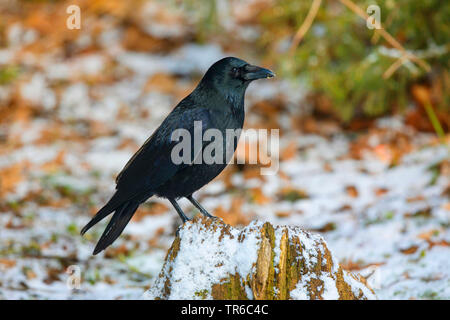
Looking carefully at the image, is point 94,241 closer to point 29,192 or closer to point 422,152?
point 29,192

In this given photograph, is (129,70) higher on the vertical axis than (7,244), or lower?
higher

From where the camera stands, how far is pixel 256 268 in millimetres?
2328

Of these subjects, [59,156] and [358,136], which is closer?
[59,156]

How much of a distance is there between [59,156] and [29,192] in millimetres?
823

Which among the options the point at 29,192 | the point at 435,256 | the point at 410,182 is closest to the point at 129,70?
the point at 29,192

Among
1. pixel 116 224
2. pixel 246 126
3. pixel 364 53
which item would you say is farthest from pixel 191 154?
pixel 246 126

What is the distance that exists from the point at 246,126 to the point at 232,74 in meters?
3.42

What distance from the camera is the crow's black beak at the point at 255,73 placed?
3.20m

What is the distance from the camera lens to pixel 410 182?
16.3ft

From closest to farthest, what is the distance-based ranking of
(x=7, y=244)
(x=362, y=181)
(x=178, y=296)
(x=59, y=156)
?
(x=178, y=296) < (x=7, y=244) < (x=362, y=181) < (x=59, y=156)

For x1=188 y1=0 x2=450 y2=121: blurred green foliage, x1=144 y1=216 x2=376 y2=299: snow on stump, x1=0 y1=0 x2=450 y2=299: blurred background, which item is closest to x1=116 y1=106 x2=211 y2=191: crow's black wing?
x1=144 y1=216 x2=376 y2=299: snow on stump

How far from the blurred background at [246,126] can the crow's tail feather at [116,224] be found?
0.58 metres

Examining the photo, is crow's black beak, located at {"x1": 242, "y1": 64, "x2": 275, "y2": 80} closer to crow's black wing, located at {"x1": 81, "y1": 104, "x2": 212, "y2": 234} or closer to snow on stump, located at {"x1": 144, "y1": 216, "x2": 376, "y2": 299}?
crow's black wing, located at {"x1": 81, "y1": 104, "x2": 212, "y2": 234}

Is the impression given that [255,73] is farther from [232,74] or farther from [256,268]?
[256,268]
